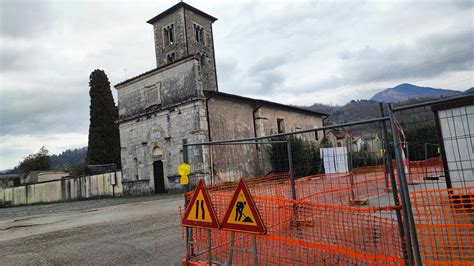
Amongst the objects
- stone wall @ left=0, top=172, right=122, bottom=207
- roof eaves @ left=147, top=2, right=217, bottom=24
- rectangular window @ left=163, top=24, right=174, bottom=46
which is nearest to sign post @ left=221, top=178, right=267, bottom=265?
stone wall @ left=0, top=172, right=122, bottom=207

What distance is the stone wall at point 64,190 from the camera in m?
26.2

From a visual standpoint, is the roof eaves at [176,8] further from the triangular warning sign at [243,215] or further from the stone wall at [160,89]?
the triangular warning sign at [243,215]

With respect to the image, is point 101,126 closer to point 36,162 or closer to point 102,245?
point 36,162

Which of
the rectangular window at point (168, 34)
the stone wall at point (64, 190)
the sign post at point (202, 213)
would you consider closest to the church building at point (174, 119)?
the stone wall at point (64, 190)

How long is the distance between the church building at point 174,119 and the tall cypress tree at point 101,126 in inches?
538

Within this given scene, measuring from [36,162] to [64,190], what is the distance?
27963 mm

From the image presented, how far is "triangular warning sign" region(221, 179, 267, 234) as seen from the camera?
3674 mm

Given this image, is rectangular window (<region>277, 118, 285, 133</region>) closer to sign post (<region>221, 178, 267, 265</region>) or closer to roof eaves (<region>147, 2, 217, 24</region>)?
roof eaves (<region>147, 2, 217, 24</region>)

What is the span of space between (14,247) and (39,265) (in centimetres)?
242

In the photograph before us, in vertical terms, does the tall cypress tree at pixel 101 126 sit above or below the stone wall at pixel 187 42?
below

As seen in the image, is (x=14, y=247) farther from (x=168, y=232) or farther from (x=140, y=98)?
(x=140, y=98)

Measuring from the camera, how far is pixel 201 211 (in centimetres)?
432

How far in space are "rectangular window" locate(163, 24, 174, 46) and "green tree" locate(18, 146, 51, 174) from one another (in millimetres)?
34258

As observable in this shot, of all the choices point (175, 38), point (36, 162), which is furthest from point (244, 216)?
point (36, 162)
